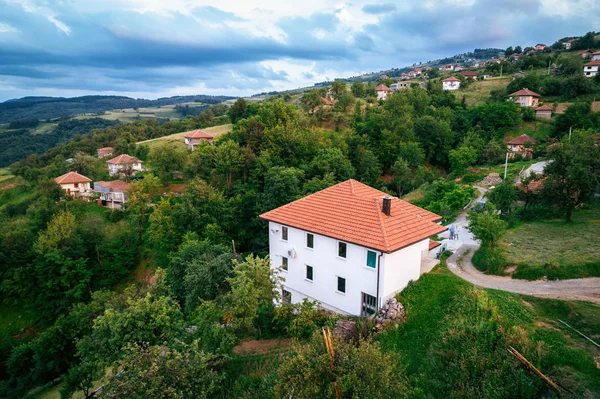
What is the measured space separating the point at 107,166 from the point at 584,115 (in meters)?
78.2

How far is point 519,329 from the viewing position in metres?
10.8

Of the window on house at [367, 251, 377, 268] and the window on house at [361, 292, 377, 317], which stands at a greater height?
the window on house at [367, 251, 377, 268]

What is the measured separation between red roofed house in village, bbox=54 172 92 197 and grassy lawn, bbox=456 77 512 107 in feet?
234

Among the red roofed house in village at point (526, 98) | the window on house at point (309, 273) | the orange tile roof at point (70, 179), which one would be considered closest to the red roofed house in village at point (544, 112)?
the red roofed house in village at point (526, 98)

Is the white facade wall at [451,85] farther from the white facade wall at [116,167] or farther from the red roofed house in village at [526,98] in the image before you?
the white facade wall at [116,167]

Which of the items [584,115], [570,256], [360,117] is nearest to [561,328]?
[570,256]

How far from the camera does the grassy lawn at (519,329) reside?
31.7 feet

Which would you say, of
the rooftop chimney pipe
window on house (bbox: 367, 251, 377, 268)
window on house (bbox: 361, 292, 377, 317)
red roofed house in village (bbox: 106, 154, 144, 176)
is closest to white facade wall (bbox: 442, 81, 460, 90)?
red roofed house in village (bbox: 106, 154, 144, 176)

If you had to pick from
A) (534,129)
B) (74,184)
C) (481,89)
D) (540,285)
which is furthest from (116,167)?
(481,89)

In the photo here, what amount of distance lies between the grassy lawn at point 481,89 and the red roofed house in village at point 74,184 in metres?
71.4

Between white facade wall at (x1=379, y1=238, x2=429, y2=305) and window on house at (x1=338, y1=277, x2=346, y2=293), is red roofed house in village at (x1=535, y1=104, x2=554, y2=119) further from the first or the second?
window on house at (x1=338, y1=277, x2=346, y2=293)

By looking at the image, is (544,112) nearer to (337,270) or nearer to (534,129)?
(534,129)

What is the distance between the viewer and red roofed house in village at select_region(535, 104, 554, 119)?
55781mm

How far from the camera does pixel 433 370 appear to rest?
35.4 ft
